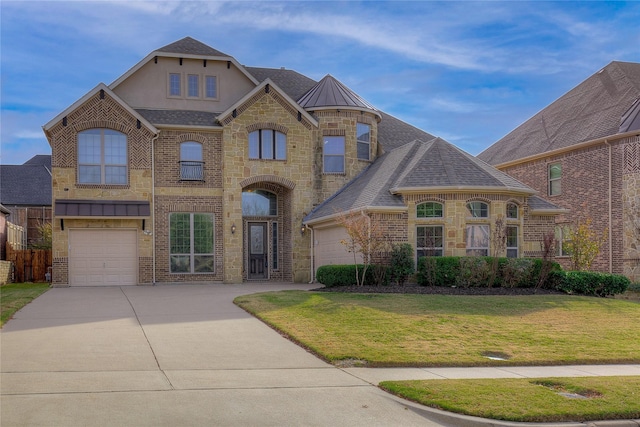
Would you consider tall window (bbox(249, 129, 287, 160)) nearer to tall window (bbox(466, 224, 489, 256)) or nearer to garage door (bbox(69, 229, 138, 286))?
garage door (bbox(69, 229, 138, 286))

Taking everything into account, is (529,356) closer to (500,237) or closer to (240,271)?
(500,237)

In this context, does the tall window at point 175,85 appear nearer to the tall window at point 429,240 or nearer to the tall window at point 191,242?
the tall window at point 191,242

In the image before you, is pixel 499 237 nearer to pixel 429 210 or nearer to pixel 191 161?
pixel 429 210

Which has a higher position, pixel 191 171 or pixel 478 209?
pixel 191 171

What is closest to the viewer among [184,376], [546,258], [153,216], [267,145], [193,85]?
[184,376]

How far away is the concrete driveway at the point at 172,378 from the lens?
24.6 ft

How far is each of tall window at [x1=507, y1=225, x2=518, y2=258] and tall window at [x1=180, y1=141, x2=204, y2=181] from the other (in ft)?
38.6

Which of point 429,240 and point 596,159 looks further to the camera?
point 596,159

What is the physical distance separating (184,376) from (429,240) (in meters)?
14.0

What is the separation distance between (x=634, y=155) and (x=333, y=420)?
22422 millimetres

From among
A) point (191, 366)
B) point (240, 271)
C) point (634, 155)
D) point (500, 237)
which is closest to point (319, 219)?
point (240, 271)

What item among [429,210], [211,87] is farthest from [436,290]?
[211,87]

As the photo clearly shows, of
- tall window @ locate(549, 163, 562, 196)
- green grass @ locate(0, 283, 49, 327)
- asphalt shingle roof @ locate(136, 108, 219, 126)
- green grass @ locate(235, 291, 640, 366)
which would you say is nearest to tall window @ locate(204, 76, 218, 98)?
asphalt shingle roof @ locate(136, 108, 219, 126)

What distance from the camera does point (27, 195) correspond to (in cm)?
4359
